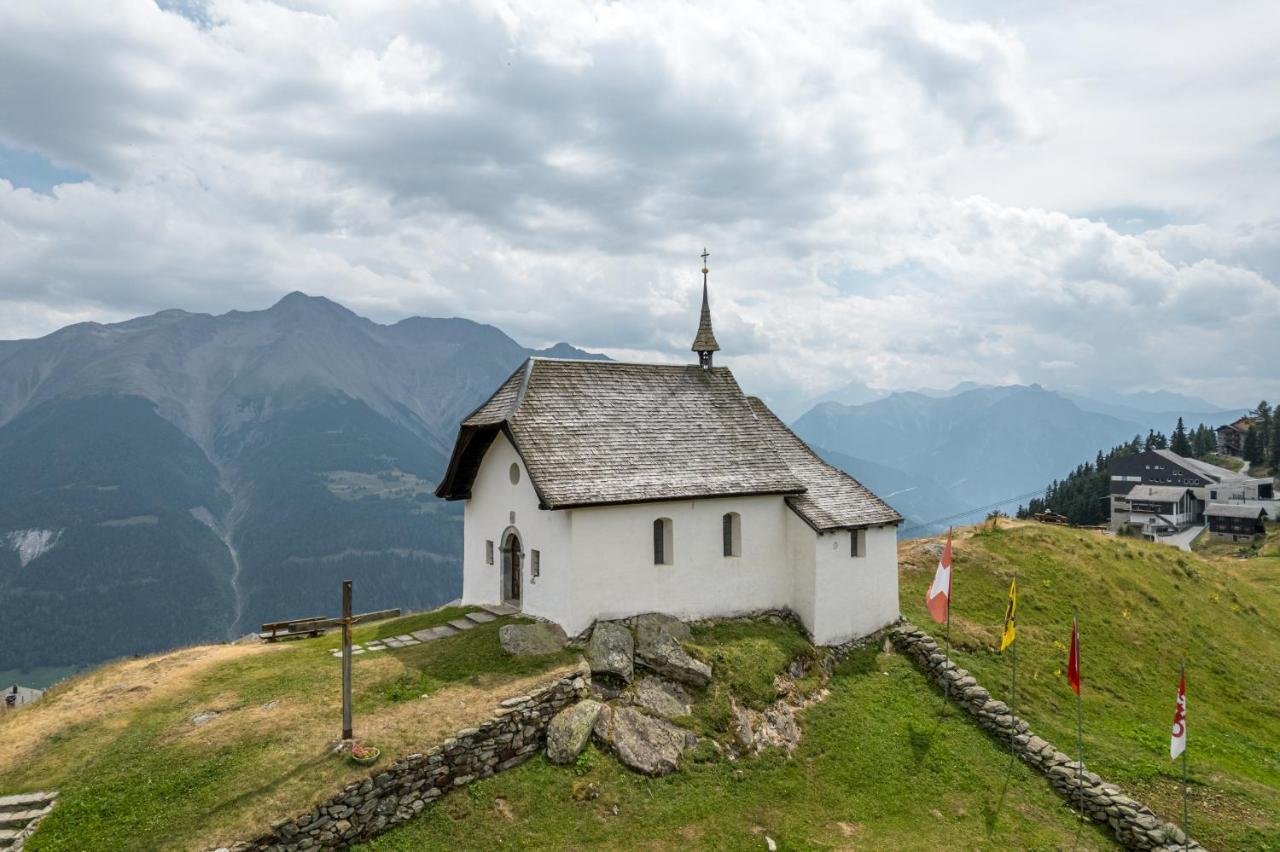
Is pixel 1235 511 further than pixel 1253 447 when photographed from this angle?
No

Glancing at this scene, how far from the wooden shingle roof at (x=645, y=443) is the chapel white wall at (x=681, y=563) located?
827 millimetres

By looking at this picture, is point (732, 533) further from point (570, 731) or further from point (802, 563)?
point (570, 731)

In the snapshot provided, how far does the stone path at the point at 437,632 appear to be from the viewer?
2416 cm

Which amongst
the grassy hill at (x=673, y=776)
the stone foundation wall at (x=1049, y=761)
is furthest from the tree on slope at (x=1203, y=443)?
the stone foundation wall at (x=1049, y=761)

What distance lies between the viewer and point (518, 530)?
26.6 m

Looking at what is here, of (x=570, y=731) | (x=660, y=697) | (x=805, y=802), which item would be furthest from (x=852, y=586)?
(x=570, y=731)

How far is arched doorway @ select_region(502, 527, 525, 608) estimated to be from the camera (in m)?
27.1

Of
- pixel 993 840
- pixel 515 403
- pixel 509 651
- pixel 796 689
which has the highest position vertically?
pixel 515 403

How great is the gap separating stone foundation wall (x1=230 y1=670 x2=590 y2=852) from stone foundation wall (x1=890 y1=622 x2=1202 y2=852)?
13.7 meters

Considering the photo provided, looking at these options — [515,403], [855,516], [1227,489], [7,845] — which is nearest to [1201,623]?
[855,516]

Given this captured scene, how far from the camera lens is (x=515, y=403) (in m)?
26.6

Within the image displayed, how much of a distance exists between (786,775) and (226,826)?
14.1 m

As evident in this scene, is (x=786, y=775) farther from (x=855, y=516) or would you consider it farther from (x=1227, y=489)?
(x=1227, y=489)

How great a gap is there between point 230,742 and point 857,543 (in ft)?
70.9
